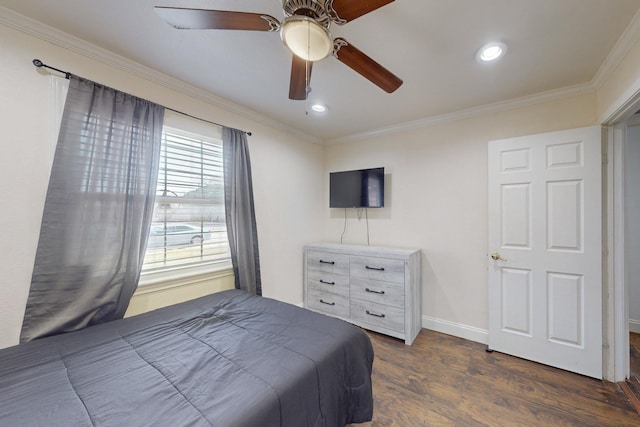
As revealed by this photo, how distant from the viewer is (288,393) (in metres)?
1.01

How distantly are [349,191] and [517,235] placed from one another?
1830 mm

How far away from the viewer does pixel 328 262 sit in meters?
Answer: 3.02

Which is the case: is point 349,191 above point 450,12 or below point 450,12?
below

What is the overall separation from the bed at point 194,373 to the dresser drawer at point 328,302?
130cm

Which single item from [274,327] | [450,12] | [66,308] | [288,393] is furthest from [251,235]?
[450,12]

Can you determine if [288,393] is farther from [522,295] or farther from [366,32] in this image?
[522,295]

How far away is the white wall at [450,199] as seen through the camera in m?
2.36

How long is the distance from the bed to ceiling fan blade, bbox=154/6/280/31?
1.58 meters

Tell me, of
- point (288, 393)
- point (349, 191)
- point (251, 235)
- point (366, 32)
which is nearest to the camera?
point (288, 393)

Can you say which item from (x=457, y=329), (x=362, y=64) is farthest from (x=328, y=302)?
(x=362, y=64)

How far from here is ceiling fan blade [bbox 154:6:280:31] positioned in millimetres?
1044

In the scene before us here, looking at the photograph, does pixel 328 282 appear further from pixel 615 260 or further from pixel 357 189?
pixel 615 260

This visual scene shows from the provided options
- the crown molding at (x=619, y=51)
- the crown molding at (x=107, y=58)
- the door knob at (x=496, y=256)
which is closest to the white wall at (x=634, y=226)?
Answer: the crown molding at (x=619, y=51)

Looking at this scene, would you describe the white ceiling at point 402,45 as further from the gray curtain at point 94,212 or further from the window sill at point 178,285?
the window sill at point 178,285
